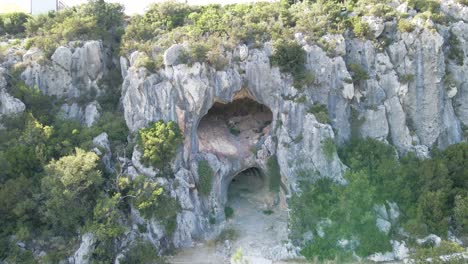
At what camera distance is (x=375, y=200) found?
91.0 feet

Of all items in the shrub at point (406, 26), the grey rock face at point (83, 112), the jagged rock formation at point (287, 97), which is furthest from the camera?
the shrub at point (406, 26)

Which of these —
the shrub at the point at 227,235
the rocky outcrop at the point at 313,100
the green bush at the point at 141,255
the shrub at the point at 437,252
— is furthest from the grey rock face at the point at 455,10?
the green bush at the point at 141,255

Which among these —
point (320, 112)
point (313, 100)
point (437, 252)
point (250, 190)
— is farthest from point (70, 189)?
point (437, 252)

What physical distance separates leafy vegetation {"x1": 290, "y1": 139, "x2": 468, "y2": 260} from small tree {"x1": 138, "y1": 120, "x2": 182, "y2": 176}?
368 inches

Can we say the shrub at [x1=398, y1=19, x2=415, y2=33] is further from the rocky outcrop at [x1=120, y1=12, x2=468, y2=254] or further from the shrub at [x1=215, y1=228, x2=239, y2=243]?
the shrub at [x1=215, y1=228, x2=239, y2=243]

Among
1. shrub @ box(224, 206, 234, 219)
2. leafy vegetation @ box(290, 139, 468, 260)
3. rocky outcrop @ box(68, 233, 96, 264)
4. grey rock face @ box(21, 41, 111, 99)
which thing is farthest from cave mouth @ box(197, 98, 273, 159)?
rocky outcrop @ box(68, 233, 96, 264)

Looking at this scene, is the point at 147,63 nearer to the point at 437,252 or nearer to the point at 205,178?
the point at 205,178

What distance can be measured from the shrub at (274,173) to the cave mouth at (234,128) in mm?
2132

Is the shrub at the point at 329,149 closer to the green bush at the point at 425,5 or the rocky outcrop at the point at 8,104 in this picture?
the green bush at the point at 425,5

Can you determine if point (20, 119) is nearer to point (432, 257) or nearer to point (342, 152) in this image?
point (342, 152)

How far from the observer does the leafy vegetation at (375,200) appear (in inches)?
1016

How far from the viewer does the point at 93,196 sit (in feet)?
85.6

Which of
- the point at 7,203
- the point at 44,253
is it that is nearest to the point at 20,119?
the point at 7,203

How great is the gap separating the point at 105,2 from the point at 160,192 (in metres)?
24.3
